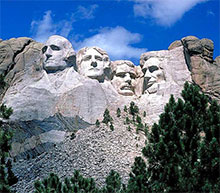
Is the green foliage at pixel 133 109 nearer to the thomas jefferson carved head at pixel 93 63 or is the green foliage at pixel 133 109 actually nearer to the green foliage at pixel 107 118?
the green foliage at pixel 107 118

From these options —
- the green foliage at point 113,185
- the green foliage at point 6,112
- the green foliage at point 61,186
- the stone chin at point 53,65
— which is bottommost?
the green foliage at point 61,186

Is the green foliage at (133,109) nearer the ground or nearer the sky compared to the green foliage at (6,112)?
nearer the sky

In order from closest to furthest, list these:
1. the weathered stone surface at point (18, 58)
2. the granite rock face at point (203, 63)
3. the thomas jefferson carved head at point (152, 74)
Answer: the weathered stone surface at point (18, 58) < the granite rock face at point (203, 63) < the thomas jefferson carved head at point (152, 74)

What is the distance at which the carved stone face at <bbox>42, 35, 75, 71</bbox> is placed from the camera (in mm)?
29562

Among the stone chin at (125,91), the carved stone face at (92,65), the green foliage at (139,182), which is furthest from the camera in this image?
the stone chin at (125,91)

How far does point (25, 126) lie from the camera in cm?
2733

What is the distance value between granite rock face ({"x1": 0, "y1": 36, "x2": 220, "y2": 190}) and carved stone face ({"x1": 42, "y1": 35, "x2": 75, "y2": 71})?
52mm

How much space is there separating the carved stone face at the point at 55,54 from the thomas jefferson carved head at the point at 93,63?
120 cm

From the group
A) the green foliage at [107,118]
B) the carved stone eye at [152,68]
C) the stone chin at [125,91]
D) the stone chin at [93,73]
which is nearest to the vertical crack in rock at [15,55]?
the stone chin at [93,73]

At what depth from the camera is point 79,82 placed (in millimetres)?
29516

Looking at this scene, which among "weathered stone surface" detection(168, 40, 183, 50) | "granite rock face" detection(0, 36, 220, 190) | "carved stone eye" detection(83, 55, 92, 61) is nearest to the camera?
"granite rock face" detection(0, 36, 220, 190)

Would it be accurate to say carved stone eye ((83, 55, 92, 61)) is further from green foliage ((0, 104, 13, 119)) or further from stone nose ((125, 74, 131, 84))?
green foliage ((0, 104, 13, 119))

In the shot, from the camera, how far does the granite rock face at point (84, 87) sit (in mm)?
27047

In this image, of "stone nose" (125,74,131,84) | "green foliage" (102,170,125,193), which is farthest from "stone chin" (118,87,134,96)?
"green foliage" (102,170,125,193)
